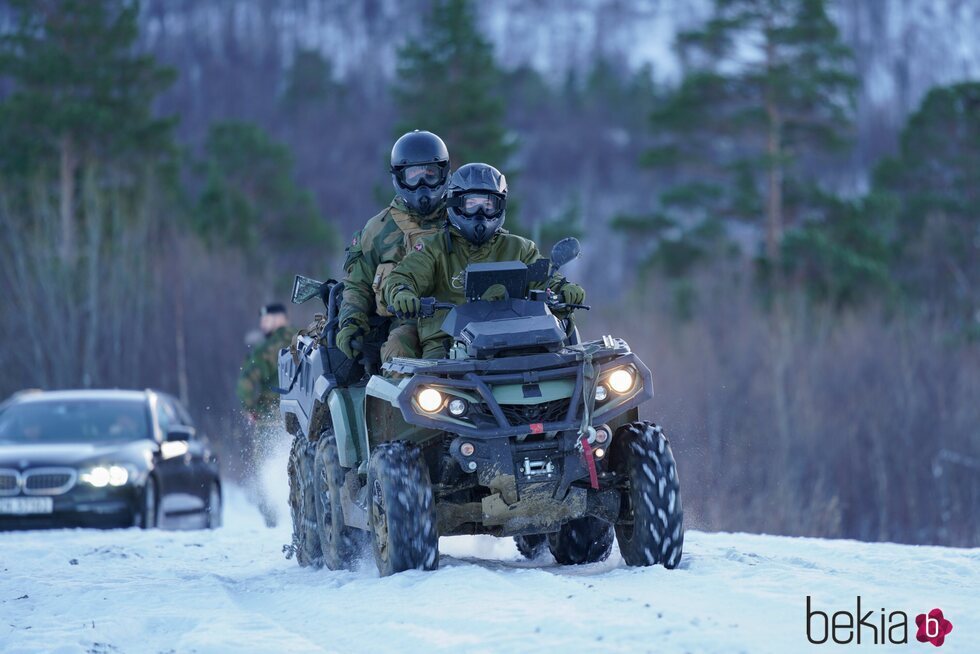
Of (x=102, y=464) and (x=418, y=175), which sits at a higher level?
(x=418, y=175)

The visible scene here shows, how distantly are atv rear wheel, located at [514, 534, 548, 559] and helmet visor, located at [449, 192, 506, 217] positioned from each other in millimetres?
2316

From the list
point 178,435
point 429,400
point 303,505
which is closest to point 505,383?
point 429,400

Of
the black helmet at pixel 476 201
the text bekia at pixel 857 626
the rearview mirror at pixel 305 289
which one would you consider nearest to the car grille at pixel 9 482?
the rearview mirror at pixel 305 289

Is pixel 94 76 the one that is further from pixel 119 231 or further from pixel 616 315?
pixel 616 315

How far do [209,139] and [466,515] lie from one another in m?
49.1

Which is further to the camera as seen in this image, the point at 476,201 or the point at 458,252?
the point at 458,252

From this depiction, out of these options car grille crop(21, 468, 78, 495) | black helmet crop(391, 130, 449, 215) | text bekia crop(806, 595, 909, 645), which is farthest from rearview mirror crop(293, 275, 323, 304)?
text bekia crop(806, 595, 909, 645)

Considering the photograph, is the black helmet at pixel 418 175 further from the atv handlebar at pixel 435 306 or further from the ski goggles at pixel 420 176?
the atv handlebar at pixel 435 306

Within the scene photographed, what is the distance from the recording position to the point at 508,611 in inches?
309

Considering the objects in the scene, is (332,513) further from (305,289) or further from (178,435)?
(178,435)

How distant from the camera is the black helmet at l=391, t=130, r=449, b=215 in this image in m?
11.5

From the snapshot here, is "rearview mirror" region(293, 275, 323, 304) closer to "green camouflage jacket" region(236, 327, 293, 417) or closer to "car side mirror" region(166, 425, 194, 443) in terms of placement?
"green camouflage jacket" region(236, 327, 293, 417)

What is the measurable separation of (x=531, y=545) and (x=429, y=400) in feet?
8.34

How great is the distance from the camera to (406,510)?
9.13 m
